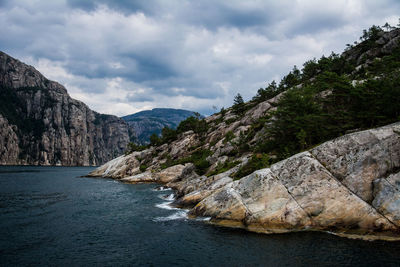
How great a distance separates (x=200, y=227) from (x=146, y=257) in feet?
30.1

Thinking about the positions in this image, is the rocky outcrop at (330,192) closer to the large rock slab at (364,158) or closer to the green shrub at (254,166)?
the large rock slab at (364,158)

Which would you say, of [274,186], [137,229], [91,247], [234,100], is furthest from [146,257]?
[234,100]

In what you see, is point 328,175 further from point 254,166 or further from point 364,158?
point 254,166

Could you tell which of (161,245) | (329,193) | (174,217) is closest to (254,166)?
(329,193)

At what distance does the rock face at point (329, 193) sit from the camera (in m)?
→ 24.4

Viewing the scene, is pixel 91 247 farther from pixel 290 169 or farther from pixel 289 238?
pixel 290 169

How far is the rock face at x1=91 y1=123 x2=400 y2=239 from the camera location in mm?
24422

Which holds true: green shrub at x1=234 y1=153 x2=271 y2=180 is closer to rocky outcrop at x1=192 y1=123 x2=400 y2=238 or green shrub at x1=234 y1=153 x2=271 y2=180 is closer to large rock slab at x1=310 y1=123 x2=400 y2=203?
rocky outcrop at x1=192 y1=123 x2=400 y2=238

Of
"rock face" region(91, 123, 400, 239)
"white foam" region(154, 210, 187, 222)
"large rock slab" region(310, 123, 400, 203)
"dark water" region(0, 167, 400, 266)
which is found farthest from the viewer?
"white foam" region(154, 210, 187, 222)

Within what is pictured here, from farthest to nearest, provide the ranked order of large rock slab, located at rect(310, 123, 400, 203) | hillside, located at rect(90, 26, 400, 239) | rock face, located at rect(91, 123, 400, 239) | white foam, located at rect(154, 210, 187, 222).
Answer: white foam, located at rect(154, 210, 187, 222)
large rock slab, located at rect(310, 123, 400, 203)
hillside, located at rect(90, 26, 400, 239)
rock face, located at rect(91, 123, 400, 239)

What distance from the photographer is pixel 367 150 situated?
27406 millimetres

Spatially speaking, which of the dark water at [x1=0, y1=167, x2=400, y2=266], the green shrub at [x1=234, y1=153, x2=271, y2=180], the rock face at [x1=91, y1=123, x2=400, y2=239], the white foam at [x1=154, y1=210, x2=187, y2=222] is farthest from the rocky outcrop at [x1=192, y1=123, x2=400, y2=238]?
the green shrub at [x1=234, y1=153, x2=271, y2=180]

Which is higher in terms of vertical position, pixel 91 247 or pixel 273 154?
pixel 273 154

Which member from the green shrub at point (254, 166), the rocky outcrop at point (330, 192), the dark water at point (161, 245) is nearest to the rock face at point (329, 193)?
the rocky outcrop at point (330, 192)
